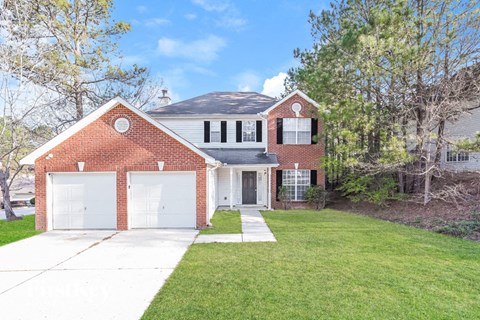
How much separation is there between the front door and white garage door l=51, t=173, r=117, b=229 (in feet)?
25.2

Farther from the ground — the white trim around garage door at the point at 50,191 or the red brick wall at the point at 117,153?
the red brick wall at the point at 117,153

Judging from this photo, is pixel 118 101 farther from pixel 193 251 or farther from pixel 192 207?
pixel 193 251

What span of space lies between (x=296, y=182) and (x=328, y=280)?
10319mm

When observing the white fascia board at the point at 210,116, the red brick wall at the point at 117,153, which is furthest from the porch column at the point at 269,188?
the red brick wall at the point at 117,153

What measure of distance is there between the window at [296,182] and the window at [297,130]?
1815 millimetres

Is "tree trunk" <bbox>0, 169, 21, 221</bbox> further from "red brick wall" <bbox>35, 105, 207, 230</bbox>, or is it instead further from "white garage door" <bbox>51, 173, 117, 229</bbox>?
"white garage door" <bbox>51, 173, 117, 229</bbox>

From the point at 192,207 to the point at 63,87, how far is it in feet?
41.8

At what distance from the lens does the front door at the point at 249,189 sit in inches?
621

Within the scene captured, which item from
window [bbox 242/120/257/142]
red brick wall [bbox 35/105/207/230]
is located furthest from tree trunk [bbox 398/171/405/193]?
red brick wall [bbox 35/105/207/230]

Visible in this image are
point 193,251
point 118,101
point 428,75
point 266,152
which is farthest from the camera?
point 266,152

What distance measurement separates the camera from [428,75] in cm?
1184

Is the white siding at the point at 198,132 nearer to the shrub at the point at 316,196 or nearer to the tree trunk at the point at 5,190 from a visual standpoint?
the shrub at the point at 316,196

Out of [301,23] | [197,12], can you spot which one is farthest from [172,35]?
[301,23]

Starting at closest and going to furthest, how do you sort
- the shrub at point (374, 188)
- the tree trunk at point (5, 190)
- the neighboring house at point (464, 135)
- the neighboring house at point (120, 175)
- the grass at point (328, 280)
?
the grass at point (328, 280) < the neighboring house at point (120, 175) < the tree trunk at point (5, 190) < the shrub at point (374, 188) < the neighboring house at point (464, 135)
